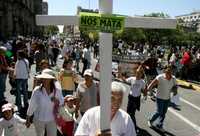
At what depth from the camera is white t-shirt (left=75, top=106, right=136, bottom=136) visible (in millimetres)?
3830

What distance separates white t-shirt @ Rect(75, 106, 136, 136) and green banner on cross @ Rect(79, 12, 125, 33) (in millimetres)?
956

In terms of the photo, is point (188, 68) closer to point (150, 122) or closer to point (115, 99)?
point (150, 122)

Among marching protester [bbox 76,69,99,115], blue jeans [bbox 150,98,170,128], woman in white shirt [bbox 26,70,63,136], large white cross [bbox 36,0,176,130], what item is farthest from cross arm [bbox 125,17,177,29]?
blue jeans [bbox 150,98,170,128]

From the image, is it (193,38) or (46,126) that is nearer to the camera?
(46,126)

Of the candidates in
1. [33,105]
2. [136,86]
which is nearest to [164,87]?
[136,86]

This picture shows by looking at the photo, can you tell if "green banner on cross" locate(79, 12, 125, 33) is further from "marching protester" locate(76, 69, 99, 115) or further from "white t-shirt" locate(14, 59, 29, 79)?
"white t-shirt" locate(14, 59, 29, 79)

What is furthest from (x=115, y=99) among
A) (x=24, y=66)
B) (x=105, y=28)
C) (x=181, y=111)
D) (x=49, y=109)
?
(x=181, y=111)

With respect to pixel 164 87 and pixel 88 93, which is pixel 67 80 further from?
pixel 88 93

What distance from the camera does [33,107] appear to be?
7.18 m

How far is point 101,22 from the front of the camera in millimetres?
3107

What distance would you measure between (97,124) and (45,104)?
11.3 feet

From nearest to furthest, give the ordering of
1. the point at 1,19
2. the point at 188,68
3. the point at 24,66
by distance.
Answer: the point at 24,66, the point at 188,68, the point at 1,19

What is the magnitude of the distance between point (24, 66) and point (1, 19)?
47.6 metres

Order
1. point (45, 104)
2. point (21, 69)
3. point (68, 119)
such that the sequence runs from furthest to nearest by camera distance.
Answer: point (21, 69) → point (68, 119) → point (45, 104)
